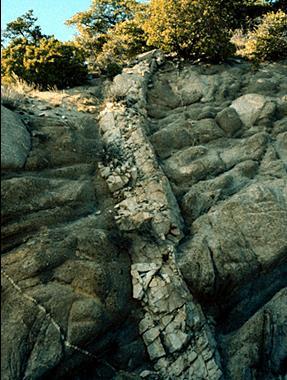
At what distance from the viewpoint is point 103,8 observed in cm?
3016

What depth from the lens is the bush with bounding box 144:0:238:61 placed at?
2016 cm

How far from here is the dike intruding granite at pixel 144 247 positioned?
918cm

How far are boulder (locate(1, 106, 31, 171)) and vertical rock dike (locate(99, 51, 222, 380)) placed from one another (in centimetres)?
293

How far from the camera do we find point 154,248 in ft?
38.8

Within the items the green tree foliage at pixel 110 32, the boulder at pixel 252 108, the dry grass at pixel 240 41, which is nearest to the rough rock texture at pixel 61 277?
the boulder at pixel 252 108

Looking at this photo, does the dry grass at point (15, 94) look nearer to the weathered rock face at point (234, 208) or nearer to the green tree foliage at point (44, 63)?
the green tree foliage at point (44, 63)

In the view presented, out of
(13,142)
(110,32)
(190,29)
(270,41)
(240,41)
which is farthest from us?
(110,32)

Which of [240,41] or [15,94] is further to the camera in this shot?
[240,41]

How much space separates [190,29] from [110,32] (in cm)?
671

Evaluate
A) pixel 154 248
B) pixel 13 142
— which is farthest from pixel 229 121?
pixel 13 142

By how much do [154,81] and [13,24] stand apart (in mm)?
Answer: 11423

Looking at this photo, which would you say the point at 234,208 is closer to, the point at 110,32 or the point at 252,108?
the point at 252,108

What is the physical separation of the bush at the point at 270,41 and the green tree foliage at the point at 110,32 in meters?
6.58

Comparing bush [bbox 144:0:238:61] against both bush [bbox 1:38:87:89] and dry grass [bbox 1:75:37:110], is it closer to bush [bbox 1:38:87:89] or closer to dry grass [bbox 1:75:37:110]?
bush [bbox 1:38:87:89]
